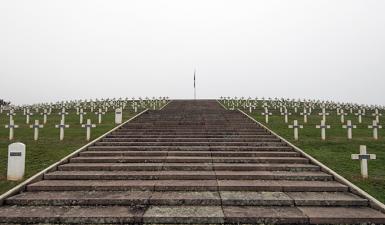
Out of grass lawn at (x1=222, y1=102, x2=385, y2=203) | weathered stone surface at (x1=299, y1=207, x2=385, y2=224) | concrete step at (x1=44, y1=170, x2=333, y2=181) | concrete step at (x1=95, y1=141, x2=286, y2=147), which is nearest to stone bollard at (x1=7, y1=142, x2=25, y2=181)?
concrete step at (x1=44, y1=170, x2=333, y2=181)

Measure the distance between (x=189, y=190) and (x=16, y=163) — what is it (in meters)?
4.90

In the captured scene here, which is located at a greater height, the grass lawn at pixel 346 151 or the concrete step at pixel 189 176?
the grass lawn at pixel 346 151

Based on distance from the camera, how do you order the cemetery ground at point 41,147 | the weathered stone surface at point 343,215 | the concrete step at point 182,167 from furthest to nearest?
the concrete step at point 182,167 < the cemetery ground at point 41,147 < the weathered stone surface at point 343,215

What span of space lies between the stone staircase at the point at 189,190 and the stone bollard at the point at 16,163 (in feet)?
2.46

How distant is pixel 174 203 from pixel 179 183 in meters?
1.15

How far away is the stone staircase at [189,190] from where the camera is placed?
604cm

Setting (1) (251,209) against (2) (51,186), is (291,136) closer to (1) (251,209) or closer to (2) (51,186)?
(1) (251,209)

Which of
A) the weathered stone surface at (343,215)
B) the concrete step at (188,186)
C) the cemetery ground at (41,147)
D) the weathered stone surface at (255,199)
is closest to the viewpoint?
the weathered stone surface at (343,215)

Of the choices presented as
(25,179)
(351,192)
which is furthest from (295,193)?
(25,179)

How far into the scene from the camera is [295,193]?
7.51m

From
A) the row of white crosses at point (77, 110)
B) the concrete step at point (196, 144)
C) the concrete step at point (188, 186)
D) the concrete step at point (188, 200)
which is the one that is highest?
→ the row of white crosses at point (77, 110)

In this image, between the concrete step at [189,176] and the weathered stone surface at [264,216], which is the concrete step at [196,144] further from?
the weathered stone surface at [264,216]

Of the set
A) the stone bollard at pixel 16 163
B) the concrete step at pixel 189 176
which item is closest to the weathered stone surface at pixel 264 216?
the concrete step at pixel 189 176

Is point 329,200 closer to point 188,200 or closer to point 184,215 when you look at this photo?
point 188,200
